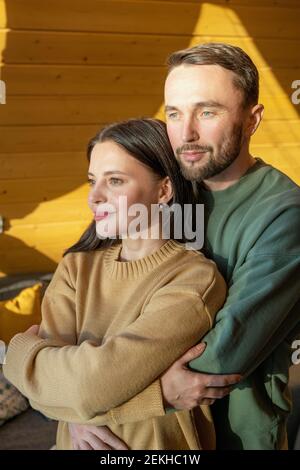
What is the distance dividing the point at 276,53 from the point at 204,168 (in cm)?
200

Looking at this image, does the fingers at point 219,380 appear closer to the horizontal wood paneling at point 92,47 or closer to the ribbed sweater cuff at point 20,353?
the ribbed sweater cuff at point 20,353

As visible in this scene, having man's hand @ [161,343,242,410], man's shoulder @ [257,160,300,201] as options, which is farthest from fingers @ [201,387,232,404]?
man's shoulder @ [257,160,300,201]

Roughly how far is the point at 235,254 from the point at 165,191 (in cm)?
19

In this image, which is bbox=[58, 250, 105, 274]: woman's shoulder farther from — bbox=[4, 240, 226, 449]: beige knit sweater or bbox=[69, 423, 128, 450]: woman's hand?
bbox=[69, 423, 128, 450]: woman's hand

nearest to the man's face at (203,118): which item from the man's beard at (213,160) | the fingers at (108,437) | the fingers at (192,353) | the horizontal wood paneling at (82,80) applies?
the man's beard at (213,160)

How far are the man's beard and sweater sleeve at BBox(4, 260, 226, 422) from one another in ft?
0.72

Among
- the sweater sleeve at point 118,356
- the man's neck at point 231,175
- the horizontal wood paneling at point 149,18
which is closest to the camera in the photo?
the sweater sleeve at point 118,356

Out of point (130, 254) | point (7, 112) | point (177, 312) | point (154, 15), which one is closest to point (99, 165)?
point (130, 254)

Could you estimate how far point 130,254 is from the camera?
119 cm

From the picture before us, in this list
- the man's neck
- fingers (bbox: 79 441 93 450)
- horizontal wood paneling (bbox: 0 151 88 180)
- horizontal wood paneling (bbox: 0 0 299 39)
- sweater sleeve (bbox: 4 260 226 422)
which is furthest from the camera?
horizontal wood paneling (bbox: 0 151 88 180)

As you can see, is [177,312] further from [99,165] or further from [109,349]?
[99,165]

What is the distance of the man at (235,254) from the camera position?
3.44 feet

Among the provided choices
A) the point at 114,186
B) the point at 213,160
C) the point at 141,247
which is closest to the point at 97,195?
the point at 114,186

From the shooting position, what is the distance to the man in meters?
1.05
